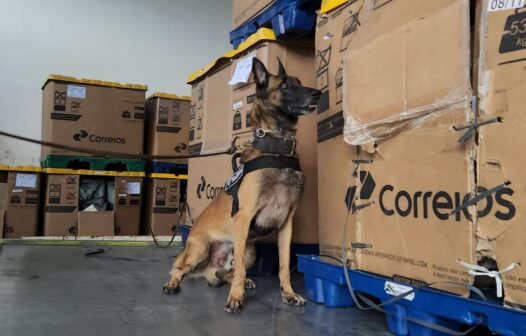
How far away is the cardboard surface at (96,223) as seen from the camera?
4.29m

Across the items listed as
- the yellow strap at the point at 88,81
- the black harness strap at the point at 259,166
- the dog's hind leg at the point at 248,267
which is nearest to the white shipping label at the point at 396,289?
the black harness strap at the point at 259,166

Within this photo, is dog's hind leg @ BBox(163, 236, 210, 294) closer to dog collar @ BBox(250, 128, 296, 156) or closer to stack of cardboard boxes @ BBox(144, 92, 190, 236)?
dog collar @ BBox(250, 128, 296, 156)

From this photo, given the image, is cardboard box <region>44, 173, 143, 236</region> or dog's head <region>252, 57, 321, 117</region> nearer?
dog's head <region>252, 57, 321, 117</region>

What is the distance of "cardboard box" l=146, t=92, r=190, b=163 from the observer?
15.7 feet

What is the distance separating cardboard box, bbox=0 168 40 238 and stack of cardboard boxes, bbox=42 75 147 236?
0.34 feet

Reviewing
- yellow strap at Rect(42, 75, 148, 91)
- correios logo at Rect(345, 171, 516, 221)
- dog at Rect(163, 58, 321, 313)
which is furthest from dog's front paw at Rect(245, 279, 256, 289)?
yellow strap at Rect(42, 75, 148, 91)

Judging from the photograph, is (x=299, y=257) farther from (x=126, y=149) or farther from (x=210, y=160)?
(x=126, y=149)

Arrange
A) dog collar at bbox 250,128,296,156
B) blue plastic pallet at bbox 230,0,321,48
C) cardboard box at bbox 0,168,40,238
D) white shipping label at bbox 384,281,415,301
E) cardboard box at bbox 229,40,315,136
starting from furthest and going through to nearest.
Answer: cardboard box at bbox 0,168,40,238, cardboard box at bbox 229,40,315,136, blue plastic pallet at bbox 230,0,321,48, dog collar at bbox 250,128,296,156, white shipping label at bbox 384,281,415,301

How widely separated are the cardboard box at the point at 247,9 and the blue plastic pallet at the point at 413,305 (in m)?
1.48

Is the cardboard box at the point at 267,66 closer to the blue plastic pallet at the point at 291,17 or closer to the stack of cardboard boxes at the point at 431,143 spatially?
the blue plastic pallet at the point at 291,17

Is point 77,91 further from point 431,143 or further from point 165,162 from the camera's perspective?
point 431,143

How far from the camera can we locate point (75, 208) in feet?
14.2

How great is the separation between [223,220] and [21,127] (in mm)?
3650

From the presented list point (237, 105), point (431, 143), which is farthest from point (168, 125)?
point (431, 143)
